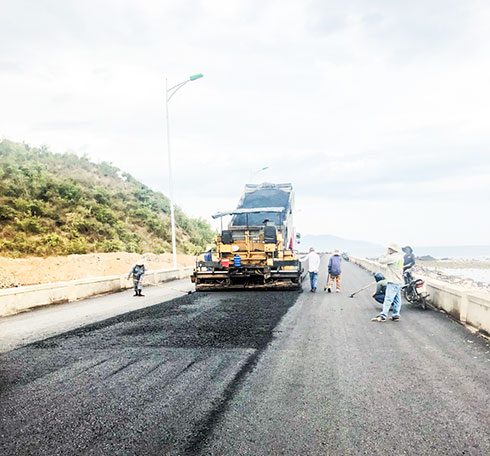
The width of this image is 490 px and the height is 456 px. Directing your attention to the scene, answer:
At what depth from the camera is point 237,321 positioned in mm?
8734

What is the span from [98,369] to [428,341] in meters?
5.33

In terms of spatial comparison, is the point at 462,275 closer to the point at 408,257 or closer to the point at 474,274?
the point at 474,274

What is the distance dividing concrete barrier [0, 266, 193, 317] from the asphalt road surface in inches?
145

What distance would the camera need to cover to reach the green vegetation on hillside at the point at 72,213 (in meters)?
25.0

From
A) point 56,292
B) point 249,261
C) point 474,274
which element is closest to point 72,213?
point 56,292

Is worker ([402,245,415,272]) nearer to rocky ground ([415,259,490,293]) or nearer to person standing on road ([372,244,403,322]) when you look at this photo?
person standing on road ([372,244,403,322])

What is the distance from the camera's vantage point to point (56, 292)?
12578mm

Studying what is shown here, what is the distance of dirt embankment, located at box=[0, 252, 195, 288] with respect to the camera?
17516 mm

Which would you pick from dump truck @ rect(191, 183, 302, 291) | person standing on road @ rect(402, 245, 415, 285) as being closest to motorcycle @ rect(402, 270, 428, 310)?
person standing on road @ rect(402, 245, 415, 285)

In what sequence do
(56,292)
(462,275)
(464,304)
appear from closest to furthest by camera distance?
(464,304)
(56,292)
(462,275)

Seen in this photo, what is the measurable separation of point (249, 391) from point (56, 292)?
998 cm

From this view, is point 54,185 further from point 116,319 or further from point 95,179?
point 116,319

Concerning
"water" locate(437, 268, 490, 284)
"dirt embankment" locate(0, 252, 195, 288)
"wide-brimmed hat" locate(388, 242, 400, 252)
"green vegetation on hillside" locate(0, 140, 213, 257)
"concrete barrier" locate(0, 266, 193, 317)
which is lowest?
"water" locate(437, 268, 490, 284)

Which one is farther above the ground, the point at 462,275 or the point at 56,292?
the point at 56,292
